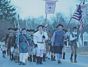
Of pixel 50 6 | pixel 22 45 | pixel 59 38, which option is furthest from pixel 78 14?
pixel 22 45

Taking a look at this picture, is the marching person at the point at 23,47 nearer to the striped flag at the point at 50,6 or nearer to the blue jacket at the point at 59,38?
the blue jacket at the point at 59,38

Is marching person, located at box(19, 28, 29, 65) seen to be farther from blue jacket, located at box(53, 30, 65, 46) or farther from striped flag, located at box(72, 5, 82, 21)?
striped flag, located at box(72, 5, 82, 21)

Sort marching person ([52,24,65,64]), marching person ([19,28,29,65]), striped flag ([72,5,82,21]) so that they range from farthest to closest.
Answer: striped flag ([72,5,82,21]) → marching person ([52,24,65,64]) → marching person ([19,28,29,65])

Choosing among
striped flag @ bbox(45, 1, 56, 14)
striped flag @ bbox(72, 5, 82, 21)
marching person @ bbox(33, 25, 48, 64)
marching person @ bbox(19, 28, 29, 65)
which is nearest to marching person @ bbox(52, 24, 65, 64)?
marching person @ bbox(33, 25, 48, 64)

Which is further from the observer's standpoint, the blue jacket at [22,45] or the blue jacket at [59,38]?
the blue jacket at [59,38]

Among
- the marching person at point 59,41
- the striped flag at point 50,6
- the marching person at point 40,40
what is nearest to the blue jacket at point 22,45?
the marching person at point 40,40

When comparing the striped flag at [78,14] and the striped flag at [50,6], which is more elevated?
the striped flag at [50,6]

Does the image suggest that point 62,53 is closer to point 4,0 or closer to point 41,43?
point 41,43

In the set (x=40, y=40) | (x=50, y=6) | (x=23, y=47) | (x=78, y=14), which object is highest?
(x=50, y=6)

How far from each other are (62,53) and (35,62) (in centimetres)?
132

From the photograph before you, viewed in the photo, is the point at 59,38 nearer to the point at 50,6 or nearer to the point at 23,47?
the point at 23,47

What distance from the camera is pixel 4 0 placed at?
63812 mm

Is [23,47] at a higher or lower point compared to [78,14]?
lower

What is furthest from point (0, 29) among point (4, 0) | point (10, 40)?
point (10, 40)
